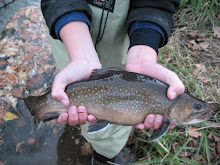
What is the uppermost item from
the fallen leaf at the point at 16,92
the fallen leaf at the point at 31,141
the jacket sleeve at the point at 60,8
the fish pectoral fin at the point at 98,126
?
the jacket sleeve at the point at 60,8

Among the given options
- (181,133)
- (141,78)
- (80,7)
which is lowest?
(181,133)

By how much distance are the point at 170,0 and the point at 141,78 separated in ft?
3.86

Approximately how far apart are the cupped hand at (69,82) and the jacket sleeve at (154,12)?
92 cm

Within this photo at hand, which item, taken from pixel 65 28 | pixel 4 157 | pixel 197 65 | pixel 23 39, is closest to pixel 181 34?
pixel 197 65

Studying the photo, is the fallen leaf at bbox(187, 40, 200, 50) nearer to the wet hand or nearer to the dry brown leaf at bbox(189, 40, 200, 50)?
the dry brown leaf at bbox(189, 40, 200, 50)

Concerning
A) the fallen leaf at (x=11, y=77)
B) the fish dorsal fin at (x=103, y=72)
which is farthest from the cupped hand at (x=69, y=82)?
the fallen leaf at (x=11, y=77)

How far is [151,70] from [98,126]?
1004mm

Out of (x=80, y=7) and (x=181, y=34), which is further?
(x=181, y=34)

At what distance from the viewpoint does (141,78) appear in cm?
242

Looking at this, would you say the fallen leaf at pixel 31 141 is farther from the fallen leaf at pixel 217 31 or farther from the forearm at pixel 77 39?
the fallen leaf at pixel 217 31

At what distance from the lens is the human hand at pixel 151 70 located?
2395 millimetres

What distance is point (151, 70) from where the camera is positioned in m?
2.59

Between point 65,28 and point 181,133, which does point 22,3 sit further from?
point 181,133

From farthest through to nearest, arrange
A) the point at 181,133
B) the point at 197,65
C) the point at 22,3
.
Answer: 1. the point at 22,3
2. the point at 197,65
3. the point at 181,133
